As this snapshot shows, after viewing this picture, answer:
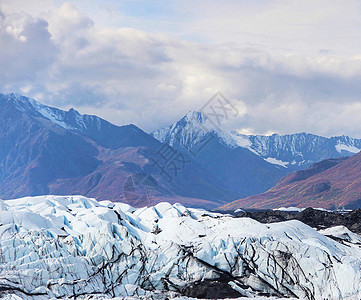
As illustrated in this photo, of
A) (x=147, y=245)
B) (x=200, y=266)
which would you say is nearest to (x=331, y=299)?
(x=200, y=266)

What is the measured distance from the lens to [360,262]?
178 metres

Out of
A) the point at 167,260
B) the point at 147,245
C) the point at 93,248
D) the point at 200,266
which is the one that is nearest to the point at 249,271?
the point at 200,266

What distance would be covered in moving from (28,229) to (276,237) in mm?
83677

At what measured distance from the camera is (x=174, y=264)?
176 metres

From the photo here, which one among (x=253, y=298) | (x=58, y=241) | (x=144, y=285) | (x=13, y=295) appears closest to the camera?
(x=13, y=295)

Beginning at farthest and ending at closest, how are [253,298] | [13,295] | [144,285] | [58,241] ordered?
[58,241] → [144,285] → [253,298] → [13,295]

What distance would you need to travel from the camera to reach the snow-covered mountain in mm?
161375

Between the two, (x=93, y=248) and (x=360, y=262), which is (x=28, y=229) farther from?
(x=360, y=262)

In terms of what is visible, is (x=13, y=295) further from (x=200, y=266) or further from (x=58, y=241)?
(x=200, y=266)

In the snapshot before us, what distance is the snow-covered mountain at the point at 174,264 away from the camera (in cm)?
16138

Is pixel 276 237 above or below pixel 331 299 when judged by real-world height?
above

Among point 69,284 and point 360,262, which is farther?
point 360,262

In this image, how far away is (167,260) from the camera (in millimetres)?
178500

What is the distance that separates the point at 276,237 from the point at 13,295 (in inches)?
3377
